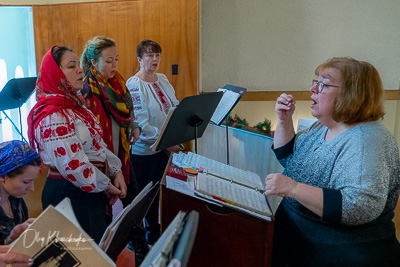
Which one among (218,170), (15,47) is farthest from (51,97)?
(15,47)

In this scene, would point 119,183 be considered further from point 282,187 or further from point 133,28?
point 133,28

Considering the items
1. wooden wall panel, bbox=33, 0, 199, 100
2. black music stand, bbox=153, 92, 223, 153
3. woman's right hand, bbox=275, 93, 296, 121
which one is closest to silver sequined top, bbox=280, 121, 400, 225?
woman's right hand, bbox=275, 93, 296, 121

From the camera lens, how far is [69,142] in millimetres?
1446

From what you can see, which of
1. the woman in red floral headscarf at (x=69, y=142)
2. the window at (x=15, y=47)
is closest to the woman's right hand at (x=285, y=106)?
the woman in red floral headscarf at (x=69, y=142)

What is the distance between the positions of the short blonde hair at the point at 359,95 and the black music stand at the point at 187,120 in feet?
2.50

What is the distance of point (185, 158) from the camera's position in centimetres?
141

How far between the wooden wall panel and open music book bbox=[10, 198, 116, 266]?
2.96 meters

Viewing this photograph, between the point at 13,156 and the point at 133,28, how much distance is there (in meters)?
2.59

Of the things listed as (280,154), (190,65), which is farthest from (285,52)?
(280,154)

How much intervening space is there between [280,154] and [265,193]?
441mm

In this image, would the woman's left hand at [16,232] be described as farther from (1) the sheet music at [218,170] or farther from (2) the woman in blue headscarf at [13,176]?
(1) the sheet music at [218,170]

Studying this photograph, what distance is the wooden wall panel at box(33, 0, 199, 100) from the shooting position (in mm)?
3486

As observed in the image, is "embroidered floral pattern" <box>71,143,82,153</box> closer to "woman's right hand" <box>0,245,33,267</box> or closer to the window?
"woman's right hand" <box>0,245,33,267</box>

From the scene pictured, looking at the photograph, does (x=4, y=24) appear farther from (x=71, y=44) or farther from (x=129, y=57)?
(x=129, y=57)
